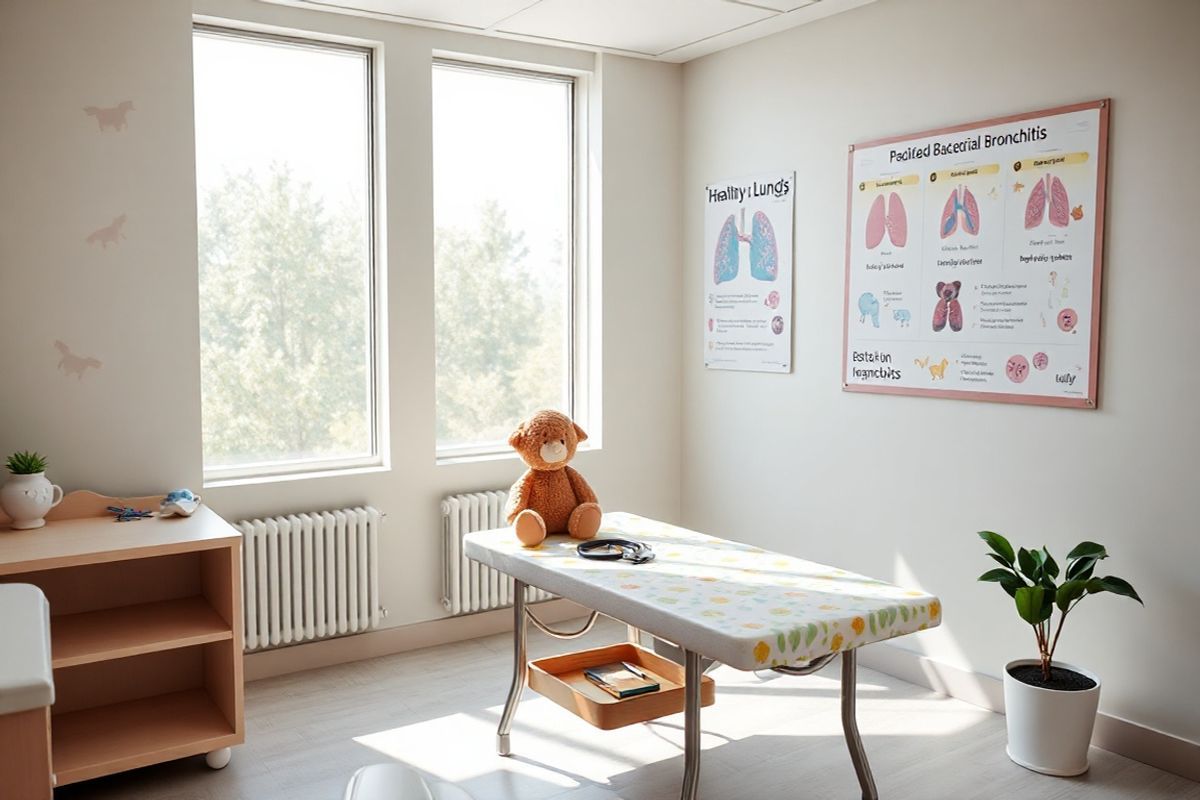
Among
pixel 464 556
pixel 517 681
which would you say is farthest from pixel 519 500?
pixel 464 556

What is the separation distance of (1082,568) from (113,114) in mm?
3376

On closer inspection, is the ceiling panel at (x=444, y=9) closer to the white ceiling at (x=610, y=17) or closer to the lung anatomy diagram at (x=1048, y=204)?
the white ceiling at (x=610, y=17)

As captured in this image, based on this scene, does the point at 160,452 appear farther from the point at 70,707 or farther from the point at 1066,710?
the point at 1066,710

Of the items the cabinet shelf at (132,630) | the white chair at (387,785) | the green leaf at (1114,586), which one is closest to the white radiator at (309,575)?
the cabinet shelf at (132,630)

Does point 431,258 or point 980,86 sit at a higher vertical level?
point 980,86

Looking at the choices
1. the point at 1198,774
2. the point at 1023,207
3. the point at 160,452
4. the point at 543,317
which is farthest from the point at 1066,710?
the point at 160,452

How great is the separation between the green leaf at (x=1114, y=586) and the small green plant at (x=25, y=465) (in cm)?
313

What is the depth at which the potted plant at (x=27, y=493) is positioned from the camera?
2992 millimetres

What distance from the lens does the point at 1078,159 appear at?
10.2 feet

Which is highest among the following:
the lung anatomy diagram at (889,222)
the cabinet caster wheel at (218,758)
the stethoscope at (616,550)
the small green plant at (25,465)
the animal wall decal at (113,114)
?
the animal wall decal at (113,114)

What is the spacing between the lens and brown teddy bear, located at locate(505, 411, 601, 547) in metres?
3.10

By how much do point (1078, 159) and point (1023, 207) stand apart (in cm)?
22

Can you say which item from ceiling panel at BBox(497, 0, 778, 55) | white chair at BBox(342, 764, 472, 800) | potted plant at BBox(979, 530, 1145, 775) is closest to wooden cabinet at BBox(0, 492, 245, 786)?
white chair at BBox(342, 764, 472, 800)

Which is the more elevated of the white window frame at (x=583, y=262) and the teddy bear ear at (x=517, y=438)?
the white window frame at (x=583, y=262)
